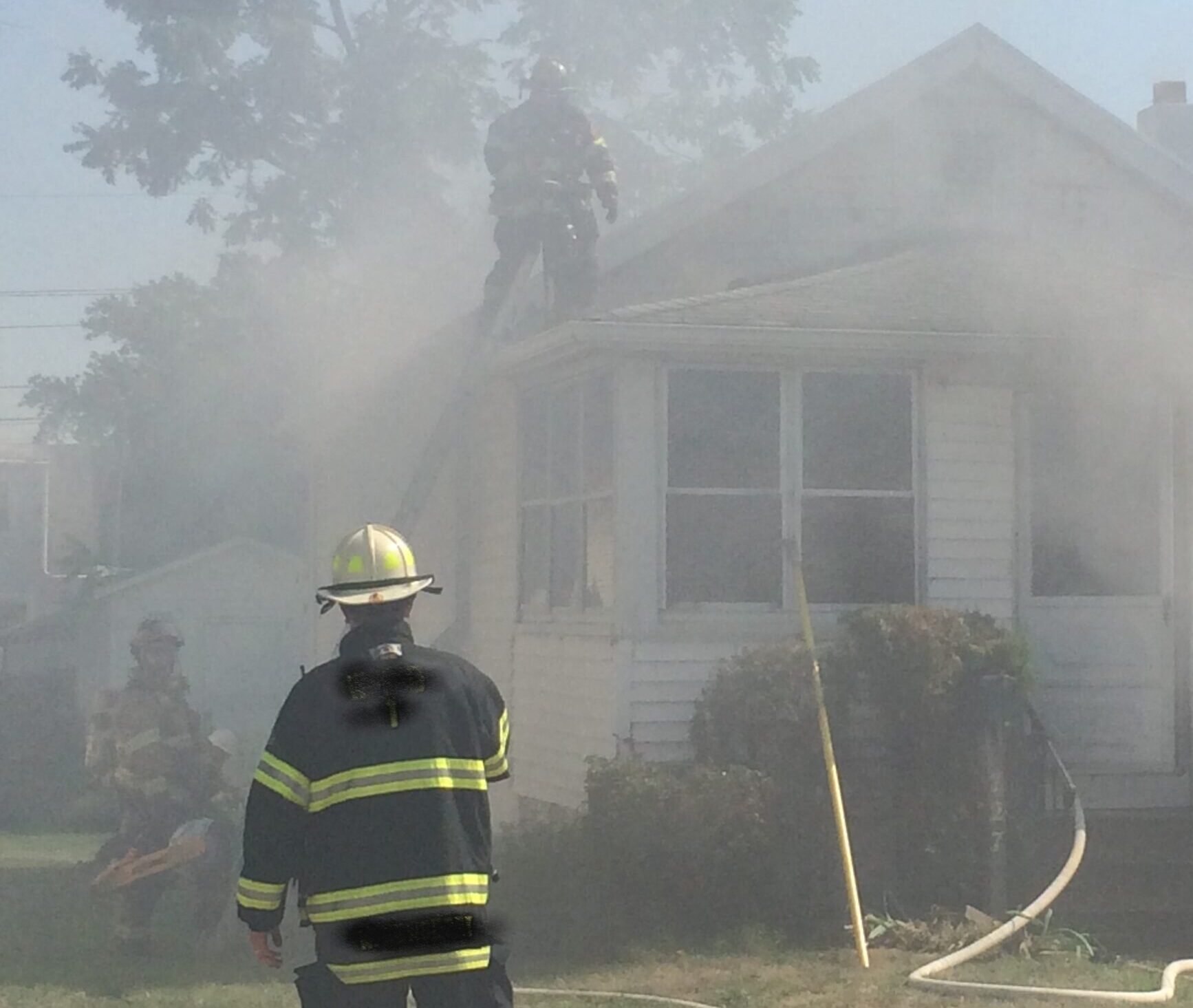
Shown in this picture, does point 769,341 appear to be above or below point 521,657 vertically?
above

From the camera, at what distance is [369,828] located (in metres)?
4.24

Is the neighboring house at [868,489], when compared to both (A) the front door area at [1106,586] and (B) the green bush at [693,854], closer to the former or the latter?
(A) the front door area at [1106,586]

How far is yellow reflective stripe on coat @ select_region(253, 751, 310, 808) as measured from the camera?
14.0 feet

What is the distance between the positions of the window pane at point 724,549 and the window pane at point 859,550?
215 mm

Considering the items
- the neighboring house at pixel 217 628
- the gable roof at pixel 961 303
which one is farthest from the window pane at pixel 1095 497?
the neighboring house at pixel 217 628

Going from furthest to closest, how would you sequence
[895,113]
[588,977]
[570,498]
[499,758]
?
[895,113], [570,498], [588,977], [499,758]

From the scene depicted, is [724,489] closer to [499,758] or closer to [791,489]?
[791,489]

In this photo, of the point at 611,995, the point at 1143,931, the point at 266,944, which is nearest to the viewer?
the point at 266,944

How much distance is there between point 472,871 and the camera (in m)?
4.34

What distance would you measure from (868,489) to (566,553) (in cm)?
191

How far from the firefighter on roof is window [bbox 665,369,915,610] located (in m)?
2.51

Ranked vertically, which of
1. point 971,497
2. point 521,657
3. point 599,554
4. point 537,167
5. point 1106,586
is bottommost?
point 521,657

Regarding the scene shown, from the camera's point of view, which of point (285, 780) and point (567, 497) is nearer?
point (285, 780)

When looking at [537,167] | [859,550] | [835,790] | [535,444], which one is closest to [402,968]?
[835,790]
